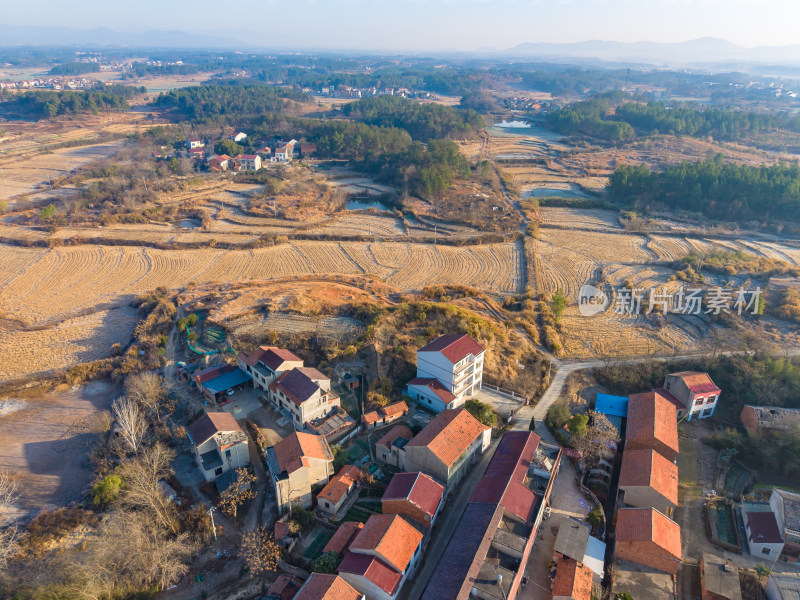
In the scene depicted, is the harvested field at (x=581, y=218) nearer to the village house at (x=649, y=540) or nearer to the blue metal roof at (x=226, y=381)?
the blue metal roof at (x=226, y=381)

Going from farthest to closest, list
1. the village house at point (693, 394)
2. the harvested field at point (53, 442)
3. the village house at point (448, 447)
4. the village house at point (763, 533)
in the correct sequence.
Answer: the village house at point (693, 394) → the harvested field at point (53, 442) → the village house at point (448, 447) → the village house at point (763, 533)

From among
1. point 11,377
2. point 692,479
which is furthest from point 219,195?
point 692,479

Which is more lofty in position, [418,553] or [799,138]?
[799,138]

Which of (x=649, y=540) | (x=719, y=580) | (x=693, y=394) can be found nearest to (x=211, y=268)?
(x=693, y=394)

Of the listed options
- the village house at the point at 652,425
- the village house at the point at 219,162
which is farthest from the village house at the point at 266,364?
the village house at the point at 219,162

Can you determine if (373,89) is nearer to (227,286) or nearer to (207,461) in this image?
(227,286)
